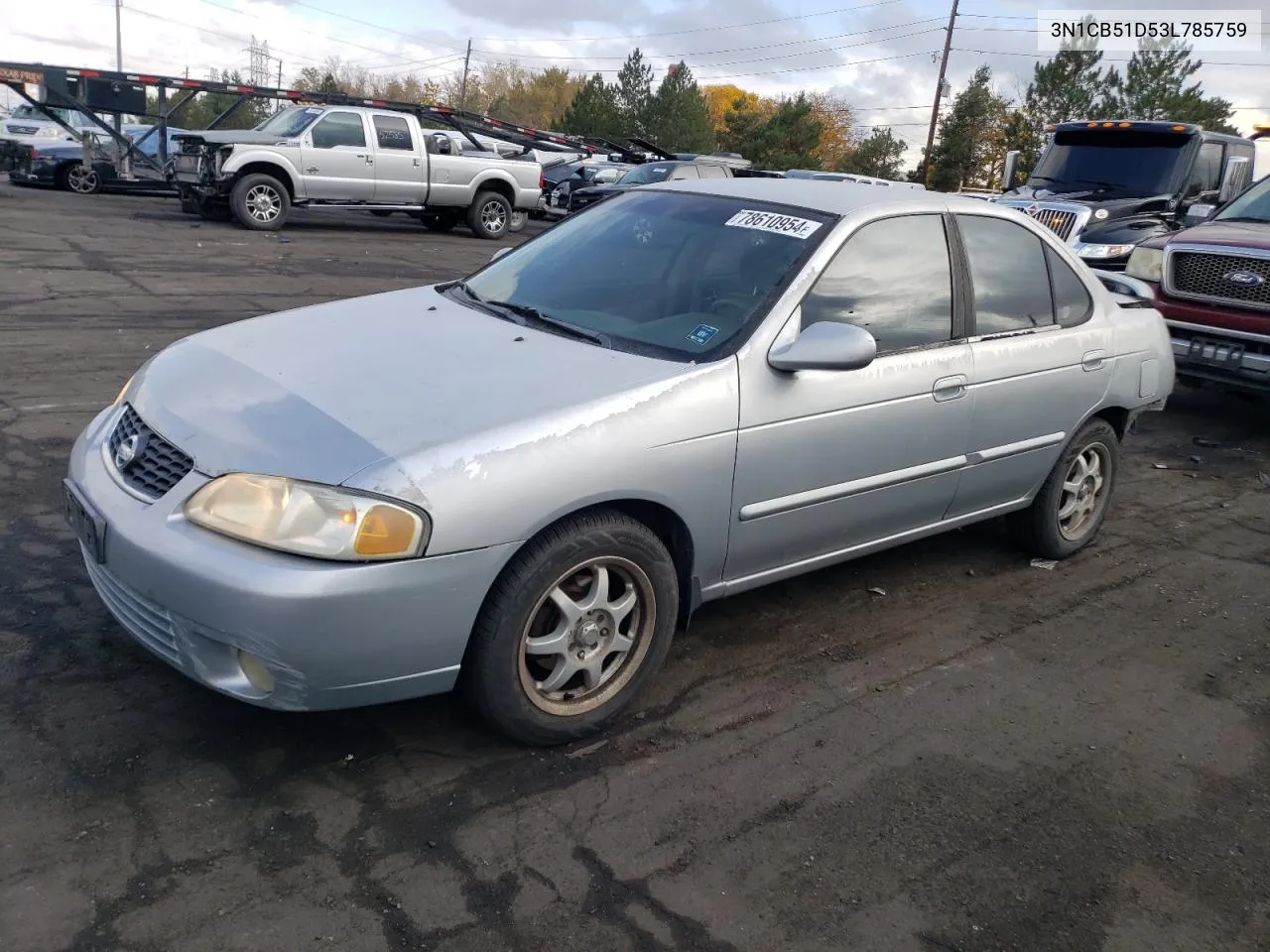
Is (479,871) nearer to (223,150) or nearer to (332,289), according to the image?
(332,289)

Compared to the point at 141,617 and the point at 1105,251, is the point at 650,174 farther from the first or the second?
the point at 141,617

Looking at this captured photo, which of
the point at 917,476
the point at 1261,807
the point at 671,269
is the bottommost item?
the point at 1261,807

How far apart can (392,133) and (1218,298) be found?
44.1 feet

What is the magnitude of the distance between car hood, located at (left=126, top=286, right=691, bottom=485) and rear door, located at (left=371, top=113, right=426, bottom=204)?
14.6 meters

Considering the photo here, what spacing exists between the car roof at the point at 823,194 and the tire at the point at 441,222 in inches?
617

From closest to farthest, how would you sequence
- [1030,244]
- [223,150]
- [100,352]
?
[1030,244], [100,352], [223,150]

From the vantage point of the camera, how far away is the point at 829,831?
306 centimetres

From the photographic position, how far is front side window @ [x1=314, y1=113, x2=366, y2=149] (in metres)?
17.0

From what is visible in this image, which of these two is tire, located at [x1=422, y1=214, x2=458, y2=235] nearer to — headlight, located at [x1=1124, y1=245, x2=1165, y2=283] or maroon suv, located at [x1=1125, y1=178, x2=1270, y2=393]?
Answer: headlight, located at [x1=1124, y1=245, x2=1165, y2=283]

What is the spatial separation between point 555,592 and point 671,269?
1450mm

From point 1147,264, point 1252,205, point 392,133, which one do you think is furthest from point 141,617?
point 392,133

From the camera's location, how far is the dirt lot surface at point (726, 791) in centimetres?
263

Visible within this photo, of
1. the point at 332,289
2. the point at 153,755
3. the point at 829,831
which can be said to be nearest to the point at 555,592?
the point at 829,831

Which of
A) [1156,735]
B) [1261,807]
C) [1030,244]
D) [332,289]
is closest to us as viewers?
[1261,807]
